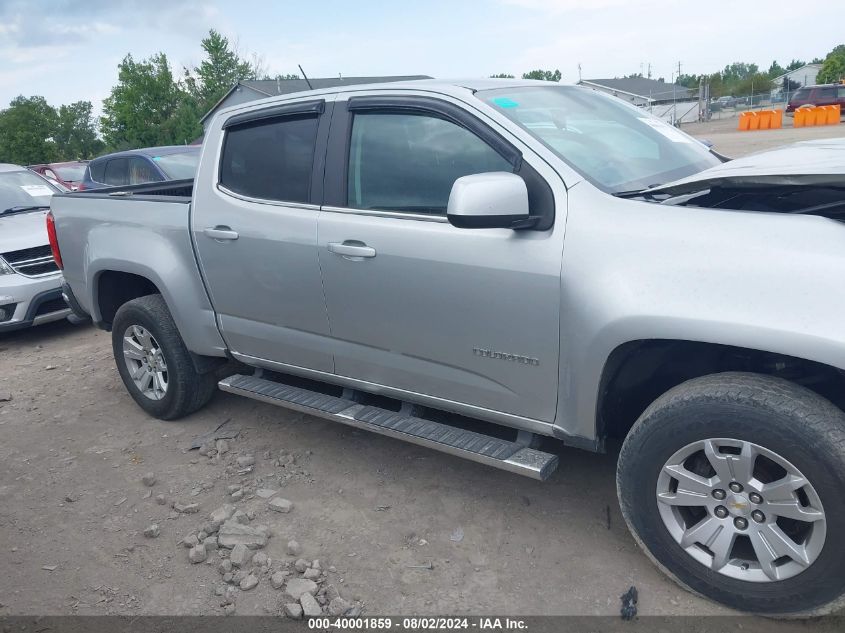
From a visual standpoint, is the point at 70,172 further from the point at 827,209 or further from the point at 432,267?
the point at 827,209

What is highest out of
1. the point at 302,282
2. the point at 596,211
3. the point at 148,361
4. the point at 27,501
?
the point at 596,211

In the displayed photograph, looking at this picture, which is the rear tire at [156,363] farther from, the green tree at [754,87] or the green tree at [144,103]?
the green tree at [754,87]

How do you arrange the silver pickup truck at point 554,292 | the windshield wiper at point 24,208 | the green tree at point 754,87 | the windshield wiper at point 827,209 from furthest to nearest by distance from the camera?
the green tree at point 754,87
the windshield wiper at point 24,208
the windshield wiper at point 827,209
the silver pickup truck at point 554,292

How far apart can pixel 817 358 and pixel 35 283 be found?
263 inches

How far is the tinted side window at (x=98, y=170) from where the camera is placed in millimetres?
10995

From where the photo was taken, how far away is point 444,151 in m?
3.19

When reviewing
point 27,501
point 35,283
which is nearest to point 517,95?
point 27,501

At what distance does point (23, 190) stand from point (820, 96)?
32.7 metres

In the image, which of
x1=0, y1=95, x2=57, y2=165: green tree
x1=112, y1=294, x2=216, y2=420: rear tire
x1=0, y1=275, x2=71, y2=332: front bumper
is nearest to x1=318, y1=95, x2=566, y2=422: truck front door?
x1=112, y1=294, x2=216, y2=420: rear tire

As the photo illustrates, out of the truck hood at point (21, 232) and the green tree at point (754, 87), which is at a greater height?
the truck hood at point (21, 232)

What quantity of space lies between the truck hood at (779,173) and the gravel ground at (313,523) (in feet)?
5.00

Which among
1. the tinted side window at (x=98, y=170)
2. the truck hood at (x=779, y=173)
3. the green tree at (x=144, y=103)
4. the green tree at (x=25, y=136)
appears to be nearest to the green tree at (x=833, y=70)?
the green tree at (x=144, y=103)

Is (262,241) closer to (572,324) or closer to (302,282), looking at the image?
(302,282)

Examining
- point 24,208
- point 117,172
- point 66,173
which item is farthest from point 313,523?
point 66,173
